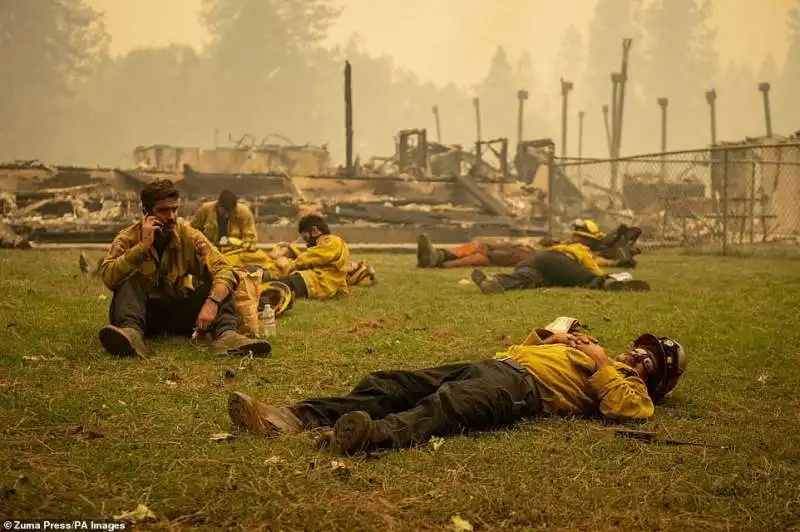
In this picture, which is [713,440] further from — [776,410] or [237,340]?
[237,340]

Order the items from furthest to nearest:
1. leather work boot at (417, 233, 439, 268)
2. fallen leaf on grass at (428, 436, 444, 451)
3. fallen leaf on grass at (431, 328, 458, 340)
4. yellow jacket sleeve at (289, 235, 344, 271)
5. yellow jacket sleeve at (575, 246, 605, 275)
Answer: leather work boot at (417, 233, 439, 268)
yellow jacket sleeve at (575, 246, 605, 275)
yellow jacket sleeve at (289, 235, 344, 271)
fallen leaf on grass at (431, 328, 458, 340)
fallen leaf on grass at (428, 436, 444, 451)

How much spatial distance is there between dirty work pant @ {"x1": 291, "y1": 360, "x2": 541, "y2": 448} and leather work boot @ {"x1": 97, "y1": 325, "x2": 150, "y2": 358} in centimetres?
209

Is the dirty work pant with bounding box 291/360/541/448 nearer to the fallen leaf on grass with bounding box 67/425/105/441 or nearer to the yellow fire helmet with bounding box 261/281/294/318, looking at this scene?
the fallen leaf on grass with bounding box 67/425/105/441

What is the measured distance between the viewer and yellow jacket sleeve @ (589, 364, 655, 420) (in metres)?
4.61

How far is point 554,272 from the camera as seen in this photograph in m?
10.9

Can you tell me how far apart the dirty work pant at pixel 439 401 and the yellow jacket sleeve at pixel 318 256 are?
5318 millimetres

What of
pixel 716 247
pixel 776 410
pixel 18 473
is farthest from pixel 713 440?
pixel 716 247

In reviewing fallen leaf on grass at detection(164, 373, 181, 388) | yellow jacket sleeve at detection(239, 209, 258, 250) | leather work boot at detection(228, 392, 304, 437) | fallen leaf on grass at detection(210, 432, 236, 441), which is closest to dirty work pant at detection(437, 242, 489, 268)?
yellow jacket sleeve at detection(239, 209, 258, 250)

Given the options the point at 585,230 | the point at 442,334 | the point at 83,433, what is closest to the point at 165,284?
the point at 442,334

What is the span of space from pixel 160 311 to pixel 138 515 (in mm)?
3733

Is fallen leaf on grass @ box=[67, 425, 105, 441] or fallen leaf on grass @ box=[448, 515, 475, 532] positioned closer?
fallen leaf on grass @ box=[448, 515, 475, 532]

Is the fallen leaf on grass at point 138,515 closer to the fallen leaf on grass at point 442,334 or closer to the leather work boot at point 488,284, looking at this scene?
the fallen leaf on grass at point 442,334

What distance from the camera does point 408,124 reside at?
89250mm

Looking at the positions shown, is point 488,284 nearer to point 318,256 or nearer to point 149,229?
point 318,256
